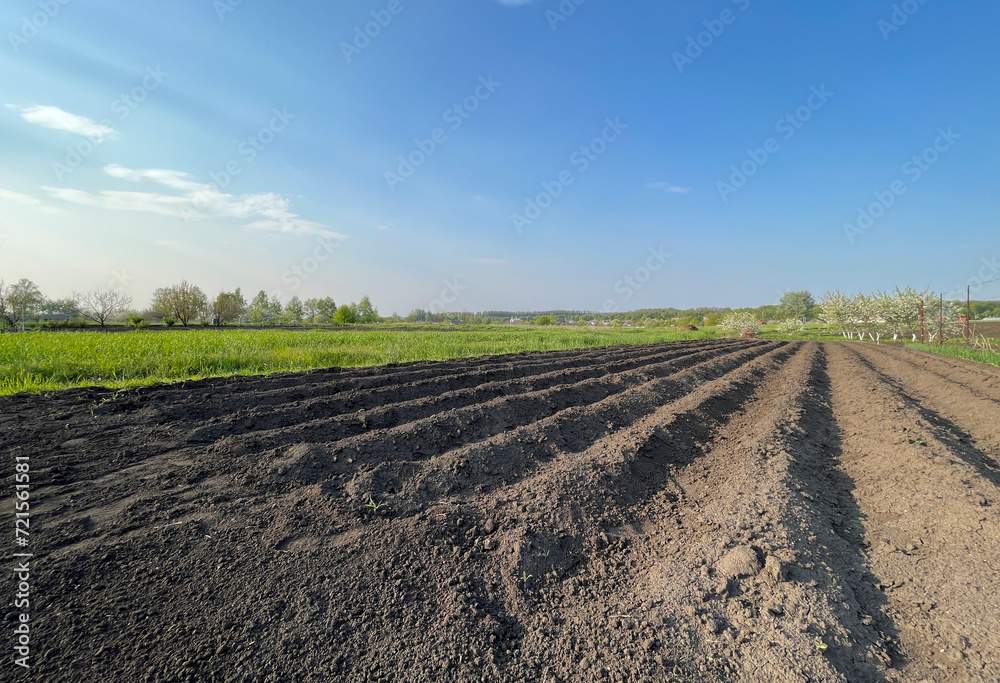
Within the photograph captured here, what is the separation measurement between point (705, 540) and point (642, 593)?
83 cm

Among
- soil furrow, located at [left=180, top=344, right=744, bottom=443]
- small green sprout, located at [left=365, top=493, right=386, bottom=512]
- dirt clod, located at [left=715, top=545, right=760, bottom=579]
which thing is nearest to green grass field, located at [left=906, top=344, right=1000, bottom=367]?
soil furrow, located at [left=180, top=344, right=744, bottom=443]

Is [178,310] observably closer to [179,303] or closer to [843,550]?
[179,303]

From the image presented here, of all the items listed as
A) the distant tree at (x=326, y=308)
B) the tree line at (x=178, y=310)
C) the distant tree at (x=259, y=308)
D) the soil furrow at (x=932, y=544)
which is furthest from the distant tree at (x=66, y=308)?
the soil furrow at (x=932, y=544)

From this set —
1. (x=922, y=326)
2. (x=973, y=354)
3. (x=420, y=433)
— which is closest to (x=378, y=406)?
(x=420, y=433)

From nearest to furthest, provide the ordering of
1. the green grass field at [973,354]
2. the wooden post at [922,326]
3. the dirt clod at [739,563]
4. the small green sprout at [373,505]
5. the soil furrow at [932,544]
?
the soil furrow at [932,544] < the dirt clod at [739,563] < the small green sprout at [373,505] < the green grass field at [973,354] < the wooden post at [922,326]

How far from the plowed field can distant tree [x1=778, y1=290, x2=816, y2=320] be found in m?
104

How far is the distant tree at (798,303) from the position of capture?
92.0 metres

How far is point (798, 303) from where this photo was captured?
322 ft

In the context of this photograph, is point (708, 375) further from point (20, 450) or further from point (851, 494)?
point (20, 450)

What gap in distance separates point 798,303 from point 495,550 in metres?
121

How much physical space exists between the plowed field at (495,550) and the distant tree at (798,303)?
104260 millimetres

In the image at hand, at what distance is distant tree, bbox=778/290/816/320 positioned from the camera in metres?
92.0

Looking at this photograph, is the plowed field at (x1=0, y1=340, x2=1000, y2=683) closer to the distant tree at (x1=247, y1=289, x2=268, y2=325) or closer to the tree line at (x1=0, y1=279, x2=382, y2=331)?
the tree line at (x1=0, y1=279, x2=382, y2=331)

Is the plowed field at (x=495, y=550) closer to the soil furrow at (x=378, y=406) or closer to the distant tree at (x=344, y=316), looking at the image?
the soil furrow at (x=378, y=406)
